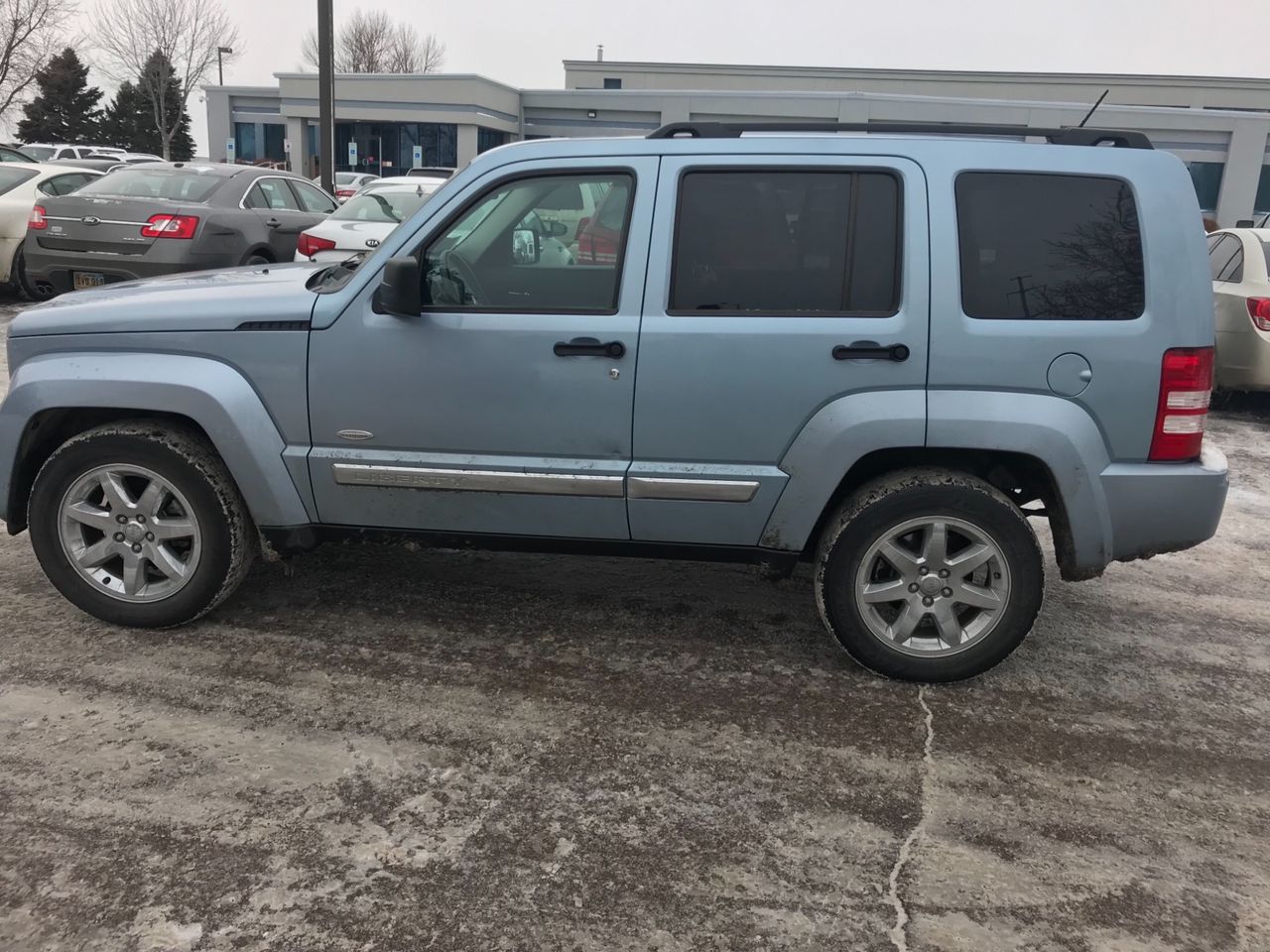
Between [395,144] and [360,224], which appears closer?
[360,224]

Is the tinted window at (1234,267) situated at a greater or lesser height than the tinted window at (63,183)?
lesser

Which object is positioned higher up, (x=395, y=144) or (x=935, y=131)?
(x=395, y=144)

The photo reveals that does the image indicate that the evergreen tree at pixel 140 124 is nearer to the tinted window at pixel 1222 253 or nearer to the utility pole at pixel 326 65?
the utility pole at pixel 326 65

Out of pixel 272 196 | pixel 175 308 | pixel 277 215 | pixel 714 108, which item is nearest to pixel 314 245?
pixel 277 215

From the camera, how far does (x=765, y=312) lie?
356cm

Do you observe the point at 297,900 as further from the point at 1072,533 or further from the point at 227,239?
the point at 227,239

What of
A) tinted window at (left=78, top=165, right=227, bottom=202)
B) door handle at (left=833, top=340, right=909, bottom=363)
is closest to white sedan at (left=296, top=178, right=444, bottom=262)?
tinted window at (left=78, top=165, right=227, bottom=202)

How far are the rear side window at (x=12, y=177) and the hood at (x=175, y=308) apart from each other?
925cm

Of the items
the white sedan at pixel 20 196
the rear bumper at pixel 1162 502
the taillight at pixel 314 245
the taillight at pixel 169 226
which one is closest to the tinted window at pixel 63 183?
the white sedan at pixel 20 196

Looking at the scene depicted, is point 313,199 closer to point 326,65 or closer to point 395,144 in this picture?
point 326,65

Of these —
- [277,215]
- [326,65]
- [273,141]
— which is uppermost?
[273,141]

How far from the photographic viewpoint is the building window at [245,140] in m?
50.8

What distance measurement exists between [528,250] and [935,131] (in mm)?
1539

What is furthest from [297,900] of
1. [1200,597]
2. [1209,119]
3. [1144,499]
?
[1209,119]
